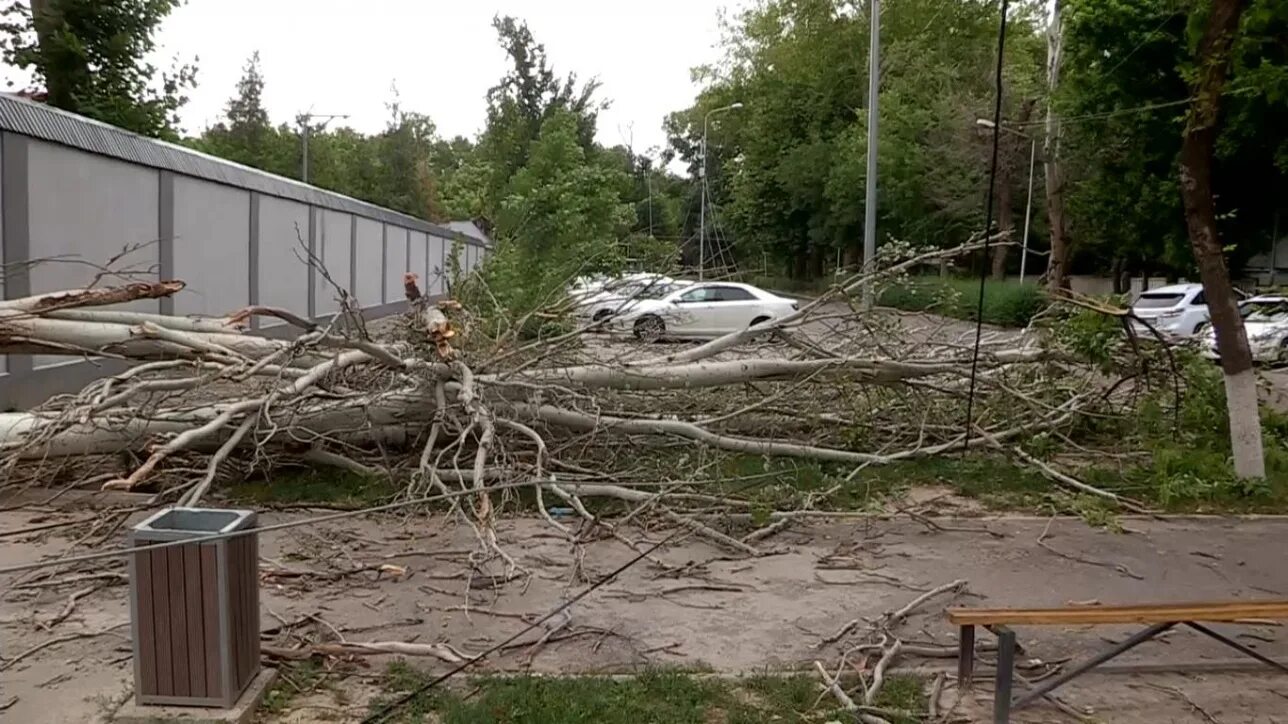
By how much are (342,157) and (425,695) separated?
46401 millimetres

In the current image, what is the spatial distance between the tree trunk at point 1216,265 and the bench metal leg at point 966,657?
462 centimetres

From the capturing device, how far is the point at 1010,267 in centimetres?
3775

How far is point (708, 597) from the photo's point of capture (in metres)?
5.21

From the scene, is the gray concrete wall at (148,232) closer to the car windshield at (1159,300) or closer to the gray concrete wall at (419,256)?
the gray concrete wall at (419,256)

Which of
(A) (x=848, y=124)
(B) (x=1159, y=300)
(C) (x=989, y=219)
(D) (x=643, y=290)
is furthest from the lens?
(A) (x=848, y=124)

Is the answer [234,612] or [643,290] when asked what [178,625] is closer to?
[234,612]

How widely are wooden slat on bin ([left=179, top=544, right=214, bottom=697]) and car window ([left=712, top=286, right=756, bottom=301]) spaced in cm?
1623

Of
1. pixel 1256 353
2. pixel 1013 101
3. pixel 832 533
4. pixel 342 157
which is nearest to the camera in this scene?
pixel 832 533

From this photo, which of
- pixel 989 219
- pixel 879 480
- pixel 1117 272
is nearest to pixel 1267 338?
pixel 879 480

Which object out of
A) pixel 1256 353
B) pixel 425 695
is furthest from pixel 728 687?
pixel 1256 353

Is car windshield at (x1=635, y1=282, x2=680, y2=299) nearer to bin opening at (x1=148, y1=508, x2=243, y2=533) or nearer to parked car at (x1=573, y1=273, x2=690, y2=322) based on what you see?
parked car at (x1=573, y1=273, x2=690, y2=322)

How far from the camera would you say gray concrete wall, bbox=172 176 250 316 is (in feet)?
45.6

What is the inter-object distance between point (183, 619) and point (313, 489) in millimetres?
3828

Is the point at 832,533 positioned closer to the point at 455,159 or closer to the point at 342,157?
the point at 342,157
